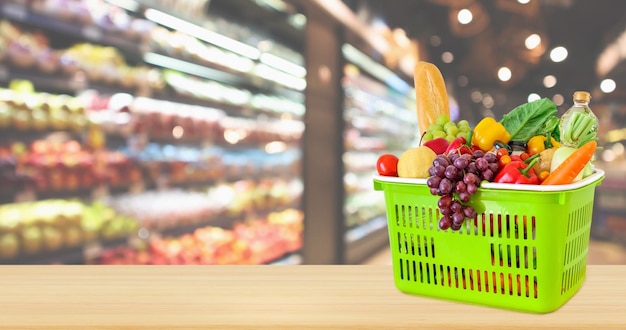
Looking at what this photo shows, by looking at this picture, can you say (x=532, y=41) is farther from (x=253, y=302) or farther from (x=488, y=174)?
(x=253, y=302)

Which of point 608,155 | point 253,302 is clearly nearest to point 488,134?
point 253,302

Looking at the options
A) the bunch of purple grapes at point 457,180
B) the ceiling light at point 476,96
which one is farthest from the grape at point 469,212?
the ceiling light at point 476,96

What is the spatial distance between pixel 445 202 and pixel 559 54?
4327 mm

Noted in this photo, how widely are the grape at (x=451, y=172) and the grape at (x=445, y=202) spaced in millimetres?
37

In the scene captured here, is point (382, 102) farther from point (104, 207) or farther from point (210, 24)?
point (104, 207)

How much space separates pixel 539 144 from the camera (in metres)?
1.07

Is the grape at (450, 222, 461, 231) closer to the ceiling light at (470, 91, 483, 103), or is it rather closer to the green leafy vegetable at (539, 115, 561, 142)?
the green leafy vegetable at (539, 115, 561, 142)

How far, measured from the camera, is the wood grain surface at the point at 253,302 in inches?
34.3

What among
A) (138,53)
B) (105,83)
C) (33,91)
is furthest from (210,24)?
(33,91)

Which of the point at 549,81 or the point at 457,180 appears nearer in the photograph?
the point at 457,180

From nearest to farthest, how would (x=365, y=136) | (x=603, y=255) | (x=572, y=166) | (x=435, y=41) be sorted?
(x=572, y=166)
(x=603, y=255)
(x=435, y=41)
(x=365, y=136)

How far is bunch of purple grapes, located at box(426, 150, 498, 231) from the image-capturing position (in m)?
0.92

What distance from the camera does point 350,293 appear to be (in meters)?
1.05

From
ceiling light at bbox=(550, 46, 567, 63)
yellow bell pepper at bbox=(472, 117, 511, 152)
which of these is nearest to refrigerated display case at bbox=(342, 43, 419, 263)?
ceiling light at bbox=(550, 46, 567, 63)
